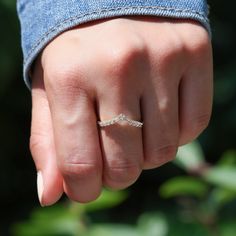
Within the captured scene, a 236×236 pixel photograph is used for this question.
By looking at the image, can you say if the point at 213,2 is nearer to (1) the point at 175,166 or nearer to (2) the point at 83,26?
(1) the point at 175,166

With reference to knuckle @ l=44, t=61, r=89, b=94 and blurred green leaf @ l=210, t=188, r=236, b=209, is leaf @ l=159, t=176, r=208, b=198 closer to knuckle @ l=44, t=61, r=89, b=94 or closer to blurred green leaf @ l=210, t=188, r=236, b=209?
blurred green leaf @ l=210, t=188, r=236, b=209

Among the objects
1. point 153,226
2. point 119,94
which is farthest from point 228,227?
point 119,94

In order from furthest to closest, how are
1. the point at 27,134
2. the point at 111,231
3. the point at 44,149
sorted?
the point at 27,134 → the point at 111,231 → the point at 44,149

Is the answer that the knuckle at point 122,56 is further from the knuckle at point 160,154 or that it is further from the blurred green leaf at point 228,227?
the blurred green leaf at point 228,227

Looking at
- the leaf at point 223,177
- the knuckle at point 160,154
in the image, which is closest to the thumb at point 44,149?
the knuckle at point 160,154

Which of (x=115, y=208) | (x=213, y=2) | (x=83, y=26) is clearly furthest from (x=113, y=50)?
(x=213, y=2)

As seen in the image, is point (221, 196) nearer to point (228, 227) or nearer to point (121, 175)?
point (228, 227)
